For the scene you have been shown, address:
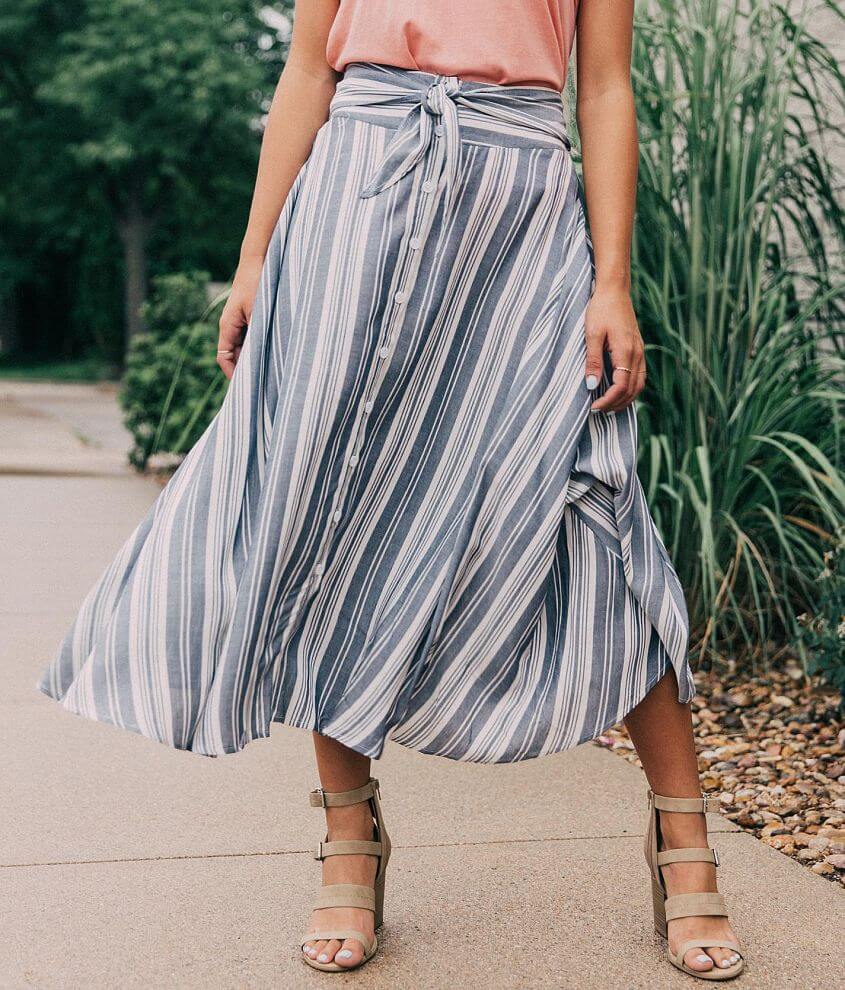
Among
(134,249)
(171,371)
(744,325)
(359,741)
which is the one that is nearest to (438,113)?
(359,741)

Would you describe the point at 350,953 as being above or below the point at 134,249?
above

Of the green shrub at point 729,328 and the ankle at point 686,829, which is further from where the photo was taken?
the green shrub at point 729,328

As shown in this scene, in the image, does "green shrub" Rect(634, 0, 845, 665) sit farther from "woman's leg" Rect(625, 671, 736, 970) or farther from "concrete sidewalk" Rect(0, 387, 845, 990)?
"woman's leg" Rect(625, 671, 736, 970)

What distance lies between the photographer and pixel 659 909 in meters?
1.90

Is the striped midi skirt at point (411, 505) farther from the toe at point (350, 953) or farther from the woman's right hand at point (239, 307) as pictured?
the toe at point (350, 953)

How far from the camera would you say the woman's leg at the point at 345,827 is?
1861 millimetres

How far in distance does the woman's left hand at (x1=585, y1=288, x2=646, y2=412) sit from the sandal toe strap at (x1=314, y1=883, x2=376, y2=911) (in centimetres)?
79

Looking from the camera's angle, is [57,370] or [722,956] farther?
[57,370]

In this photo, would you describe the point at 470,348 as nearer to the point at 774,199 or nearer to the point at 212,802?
the point at 212,802

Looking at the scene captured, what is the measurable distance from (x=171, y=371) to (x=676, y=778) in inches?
260

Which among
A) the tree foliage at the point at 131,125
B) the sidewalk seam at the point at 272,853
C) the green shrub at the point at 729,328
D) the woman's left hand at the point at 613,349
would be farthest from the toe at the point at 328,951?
the tree foliage at the point at 131,125

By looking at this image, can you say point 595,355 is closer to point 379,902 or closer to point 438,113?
point 438,113

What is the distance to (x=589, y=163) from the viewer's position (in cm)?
190

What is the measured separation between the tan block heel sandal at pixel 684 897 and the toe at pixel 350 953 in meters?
0.45
